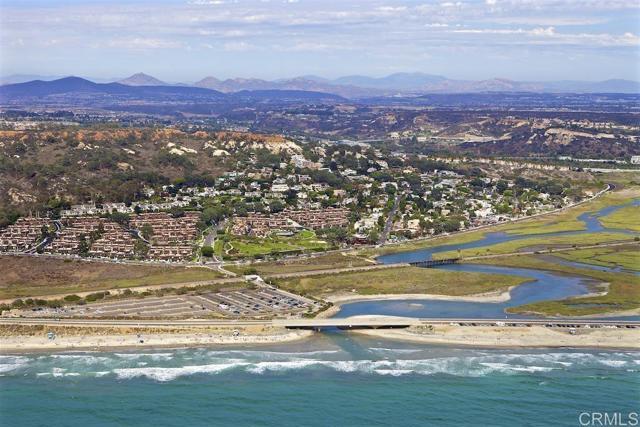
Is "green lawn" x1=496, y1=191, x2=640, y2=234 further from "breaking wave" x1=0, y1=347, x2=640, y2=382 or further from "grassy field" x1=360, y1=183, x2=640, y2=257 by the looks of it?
"breaking wave" x1=0, y1=347, x2=640, y2=382

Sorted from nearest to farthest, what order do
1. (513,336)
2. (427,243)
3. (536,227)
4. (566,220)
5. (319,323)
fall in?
(513,336) → (319,323) → (427,243) → (536,227) → (566,220)

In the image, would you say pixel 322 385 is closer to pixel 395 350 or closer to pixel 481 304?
pixel 395 350

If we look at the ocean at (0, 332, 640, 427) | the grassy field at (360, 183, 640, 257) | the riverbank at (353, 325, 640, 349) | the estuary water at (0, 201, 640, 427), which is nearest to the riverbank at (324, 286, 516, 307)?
the riverbank at (353, 325, 640, 349)

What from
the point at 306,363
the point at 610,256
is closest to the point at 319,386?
the point at 306,363

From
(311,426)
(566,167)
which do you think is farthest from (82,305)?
(566,167)

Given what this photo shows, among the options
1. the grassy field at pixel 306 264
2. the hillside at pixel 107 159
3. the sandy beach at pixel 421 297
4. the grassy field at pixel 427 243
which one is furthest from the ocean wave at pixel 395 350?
the hillside at pixel 107 159

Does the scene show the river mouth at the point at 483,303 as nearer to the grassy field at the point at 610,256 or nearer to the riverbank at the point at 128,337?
the grassy field at the point at 610,256
